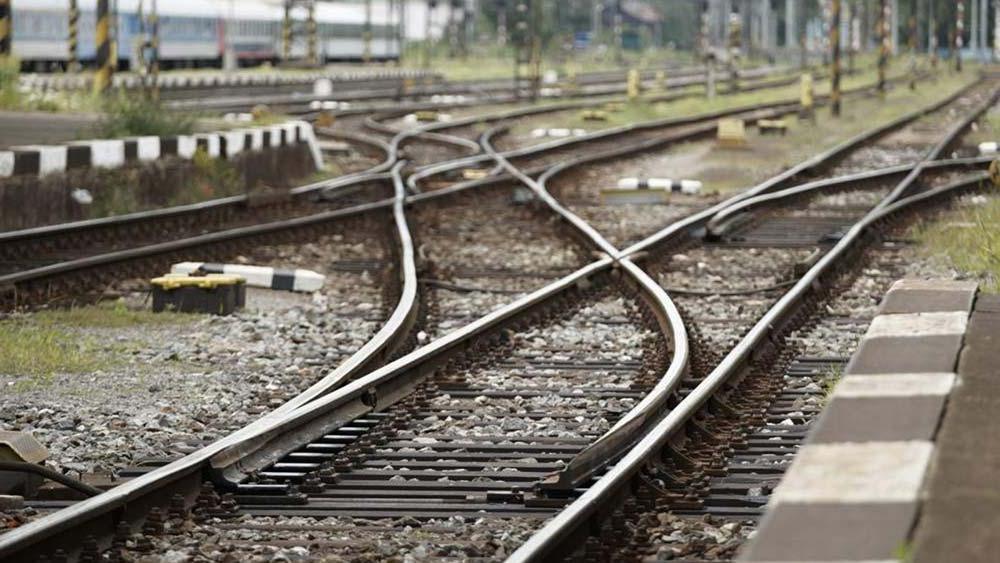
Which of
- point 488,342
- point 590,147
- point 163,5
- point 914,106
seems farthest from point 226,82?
point 488,342

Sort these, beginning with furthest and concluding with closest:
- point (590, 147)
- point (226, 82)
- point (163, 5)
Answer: point (163, 5), point (226, 82), point (590, 147)

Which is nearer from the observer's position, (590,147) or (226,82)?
(590,147)

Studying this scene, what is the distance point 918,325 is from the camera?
7332 millimetres

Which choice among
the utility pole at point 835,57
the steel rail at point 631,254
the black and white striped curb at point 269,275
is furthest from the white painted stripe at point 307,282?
the utility pole at point 835,57

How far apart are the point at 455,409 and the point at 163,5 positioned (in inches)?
2176

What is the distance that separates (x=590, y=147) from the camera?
3231 centimetres

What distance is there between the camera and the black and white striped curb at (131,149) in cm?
1769

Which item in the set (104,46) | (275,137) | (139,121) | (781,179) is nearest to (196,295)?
(139,121)

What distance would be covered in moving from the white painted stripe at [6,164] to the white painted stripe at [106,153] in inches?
57.7

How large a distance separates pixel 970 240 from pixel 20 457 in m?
9.76

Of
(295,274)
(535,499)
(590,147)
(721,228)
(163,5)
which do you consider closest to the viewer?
(535,499)

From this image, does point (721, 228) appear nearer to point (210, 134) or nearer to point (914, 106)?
point (210, 134)

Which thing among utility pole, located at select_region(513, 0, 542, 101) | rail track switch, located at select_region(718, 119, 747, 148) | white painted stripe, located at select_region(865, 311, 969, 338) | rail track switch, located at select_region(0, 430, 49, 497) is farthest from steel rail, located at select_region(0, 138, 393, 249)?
utility pole, located at select_region(513, 0, 542, 101)

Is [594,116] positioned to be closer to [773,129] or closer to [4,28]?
[773,129]
